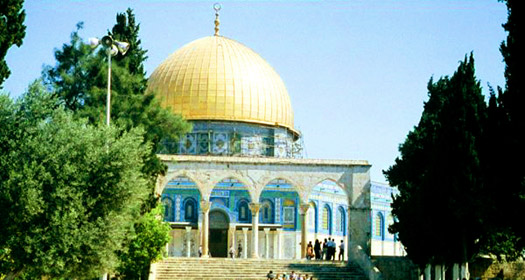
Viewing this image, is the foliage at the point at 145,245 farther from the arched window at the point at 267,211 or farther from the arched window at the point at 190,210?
the arched window at the point at 267,211

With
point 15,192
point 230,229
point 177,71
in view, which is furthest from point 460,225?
point 177,71

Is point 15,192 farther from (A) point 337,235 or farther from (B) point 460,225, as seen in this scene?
(A) point 337,235

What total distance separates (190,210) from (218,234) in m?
2.12

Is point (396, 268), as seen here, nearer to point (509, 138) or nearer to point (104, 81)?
point (104, 81)

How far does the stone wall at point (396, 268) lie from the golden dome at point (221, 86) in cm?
1209

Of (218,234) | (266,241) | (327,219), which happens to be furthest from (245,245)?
(327,219)

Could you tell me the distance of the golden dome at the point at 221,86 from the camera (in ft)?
134

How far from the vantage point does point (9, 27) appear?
18172 mm

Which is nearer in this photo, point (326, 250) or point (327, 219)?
point (326, 250)

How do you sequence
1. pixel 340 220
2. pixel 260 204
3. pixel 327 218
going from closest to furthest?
pixel 260 204 < pixel 327 218 < pixel 340 220

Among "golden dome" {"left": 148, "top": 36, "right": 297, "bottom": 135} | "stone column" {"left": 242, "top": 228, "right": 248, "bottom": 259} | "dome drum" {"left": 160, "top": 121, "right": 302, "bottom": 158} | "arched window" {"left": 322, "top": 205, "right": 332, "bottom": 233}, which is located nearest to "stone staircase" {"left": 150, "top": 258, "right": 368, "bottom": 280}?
"stone column" {"left": 242, "top": 228, "right": 248, "bottom": 259}

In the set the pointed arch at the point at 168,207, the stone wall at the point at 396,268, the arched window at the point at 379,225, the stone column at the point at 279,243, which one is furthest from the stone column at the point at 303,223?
the arched window at the point at 379,225

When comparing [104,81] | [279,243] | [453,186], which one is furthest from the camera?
[279,243]

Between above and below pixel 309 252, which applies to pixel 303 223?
above
